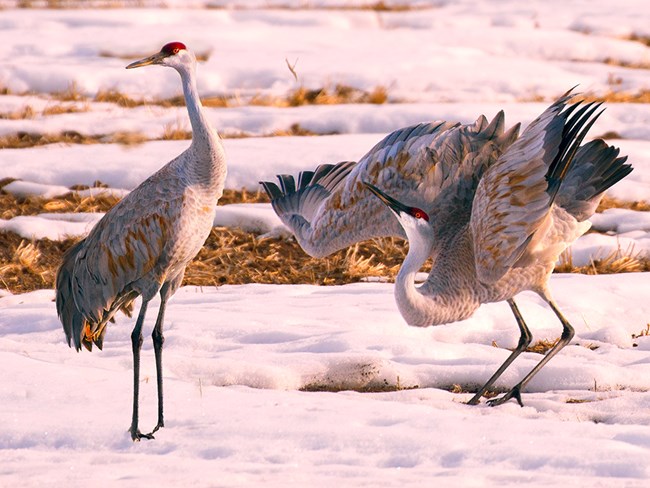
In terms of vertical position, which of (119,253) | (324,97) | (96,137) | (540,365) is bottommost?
(96,137)

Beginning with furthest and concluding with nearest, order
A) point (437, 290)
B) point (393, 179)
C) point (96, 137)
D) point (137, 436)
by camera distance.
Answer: point (96, 137) < point (393, 179) < point (437, 290) < point (137, 436)

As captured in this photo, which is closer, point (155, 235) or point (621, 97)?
point (155, 235)

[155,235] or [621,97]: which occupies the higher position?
[155,235]

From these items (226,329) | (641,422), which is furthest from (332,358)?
(641,422)

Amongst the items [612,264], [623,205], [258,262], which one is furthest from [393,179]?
[623,205]

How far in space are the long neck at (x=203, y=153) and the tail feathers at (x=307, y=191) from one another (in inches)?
77.9

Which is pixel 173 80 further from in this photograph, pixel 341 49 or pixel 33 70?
pixel 341 49

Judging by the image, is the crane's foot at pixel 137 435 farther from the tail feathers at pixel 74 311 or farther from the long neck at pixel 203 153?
the long neck at pixel 203 153

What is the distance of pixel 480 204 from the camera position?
5461 millimetres

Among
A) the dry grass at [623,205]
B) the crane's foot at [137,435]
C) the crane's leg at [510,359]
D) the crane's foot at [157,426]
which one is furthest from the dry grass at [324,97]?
the crane's foot at [137,435]

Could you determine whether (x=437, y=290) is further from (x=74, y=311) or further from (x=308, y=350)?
(x=74, y=311)

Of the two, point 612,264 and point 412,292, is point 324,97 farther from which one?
point 412,292

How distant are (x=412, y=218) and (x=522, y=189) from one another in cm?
55

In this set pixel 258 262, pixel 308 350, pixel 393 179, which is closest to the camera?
pixel 393 179
